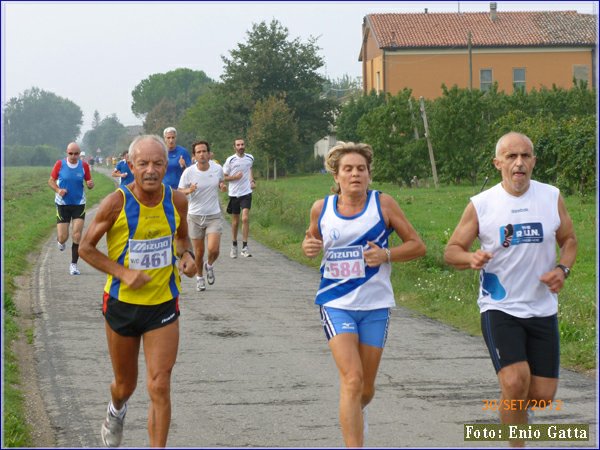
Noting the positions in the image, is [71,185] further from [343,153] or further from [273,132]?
[273,132]

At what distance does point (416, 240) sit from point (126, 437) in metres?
2.33

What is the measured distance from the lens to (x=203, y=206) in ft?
50.5

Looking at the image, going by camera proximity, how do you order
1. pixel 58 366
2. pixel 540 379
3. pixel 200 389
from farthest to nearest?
pixel 58 366 → pixel 200 389 → pixel 540 379

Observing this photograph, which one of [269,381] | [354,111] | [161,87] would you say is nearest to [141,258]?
[269,381]

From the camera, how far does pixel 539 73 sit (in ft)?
260

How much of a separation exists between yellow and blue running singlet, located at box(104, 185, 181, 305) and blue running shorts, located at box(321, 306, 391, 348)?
98cm

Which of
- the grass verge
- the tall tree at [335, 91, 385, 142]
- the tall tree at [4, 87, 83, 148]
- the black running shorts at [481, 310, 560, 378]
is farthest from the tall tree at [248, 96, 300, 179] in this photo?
the tall tree at [4, 87, 83, 148]

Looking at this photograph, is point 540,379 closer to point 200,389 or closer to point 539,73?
point 200,389

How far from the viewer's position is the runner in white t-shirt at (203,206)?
15344mm

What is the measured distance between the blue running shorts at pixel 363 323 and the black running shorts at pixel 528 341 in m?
0.68

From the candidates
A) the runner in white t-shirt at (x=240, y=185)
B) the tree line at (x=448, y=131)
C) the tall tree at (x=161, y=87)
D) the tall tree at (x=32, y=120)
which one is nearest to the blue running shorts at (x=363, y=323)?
the runner in white t-shirt at (x=240, y=185)

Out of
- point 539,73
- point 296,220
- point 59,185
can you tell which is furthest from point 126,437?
point 539,73

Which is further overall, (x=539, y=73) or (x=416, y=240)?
(x=539, y=73)

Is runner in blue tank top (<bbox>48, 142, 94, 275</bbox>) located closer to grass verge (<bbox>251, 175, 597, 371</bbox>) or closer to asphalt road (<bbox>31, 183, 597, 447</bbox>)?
asphalt road (<bbox>31, 183, 597, 447</bbox>)
